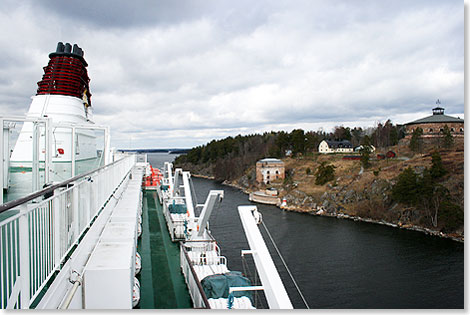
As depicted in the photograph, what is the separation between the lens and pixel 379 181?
2267cm

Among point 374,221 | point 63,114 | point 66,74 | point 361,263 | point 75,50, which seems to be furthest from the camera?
point 374,221

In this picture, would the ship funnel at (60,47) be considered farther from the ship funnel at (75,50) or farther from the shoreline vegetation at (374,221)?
the shoreline vegetation at (374,221)

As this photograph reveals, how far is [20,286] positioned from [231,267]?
10.4 metres

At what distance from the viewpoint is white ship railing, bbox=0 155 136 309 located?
1.11 metres

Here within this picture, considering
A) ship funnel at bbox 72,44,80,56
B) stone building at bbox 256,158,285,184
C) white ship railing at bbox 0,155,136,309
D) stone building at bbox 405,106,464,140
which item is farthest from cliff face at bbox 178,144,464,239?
white ship railing at bbox 0,155,136,309

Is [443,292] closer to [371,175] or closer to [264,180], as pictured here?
[371,175]

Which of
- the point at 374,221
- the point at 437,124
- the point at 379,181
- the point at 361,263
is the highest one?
the point at 437,124

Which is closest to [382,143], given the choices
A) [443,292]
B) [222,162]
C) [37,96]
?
[222,162]

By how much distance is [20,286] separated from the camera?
3.96ft

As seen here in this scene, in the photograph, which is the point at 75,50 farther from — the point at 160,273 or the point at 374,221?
the point at 374,221

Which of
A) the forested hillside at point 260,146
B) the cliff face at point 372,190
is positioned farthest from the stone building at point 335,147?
the cliff face at point 372,190

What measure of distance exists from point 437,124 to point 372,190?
10.1m

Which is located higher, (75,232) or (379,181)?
(75,232)

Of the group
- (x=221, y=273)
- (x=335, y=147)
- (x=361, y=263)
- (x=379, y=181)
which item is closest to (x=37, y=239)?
(x=221, y=273)
